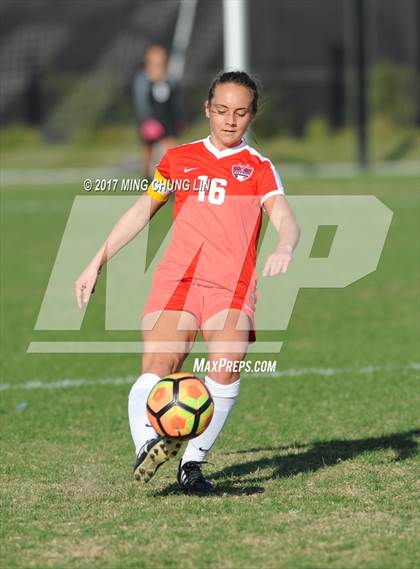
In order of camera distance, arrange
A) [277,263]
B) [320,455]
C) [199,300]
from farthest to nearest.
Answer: [320,455]
[199,300]
[277,263]

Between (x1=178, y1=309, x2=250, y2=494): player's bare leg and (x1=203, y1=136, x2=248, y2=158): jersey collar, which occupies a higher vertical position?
(x1=203, y1=136, x2=248, y2=158): jersey collar

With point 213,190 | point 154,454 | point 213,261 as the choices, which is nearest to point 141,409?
point 154,454

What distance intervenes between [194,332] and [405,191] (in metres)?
16.7

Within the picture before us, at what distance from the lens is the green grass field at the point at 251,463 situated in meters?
4.87

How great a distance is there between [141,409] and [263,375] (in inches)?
127

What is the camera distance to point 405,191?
2206 cm

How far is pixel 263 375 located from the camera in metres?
8.93

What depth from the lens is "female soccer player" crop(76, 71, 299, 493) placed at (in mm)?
5820

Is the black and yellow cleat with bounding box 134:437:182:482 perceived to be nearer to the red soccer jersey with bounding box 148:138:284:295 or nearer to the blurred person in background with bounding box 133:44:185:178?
the red soccer jersey with bounding box 148:138:284:295

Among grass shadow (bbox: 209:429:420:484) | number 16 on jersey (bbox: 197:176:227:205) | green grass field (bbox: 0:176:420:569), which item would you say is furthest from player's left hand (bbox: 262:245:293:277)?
grass shadow (bbox: 209:429:420:484)

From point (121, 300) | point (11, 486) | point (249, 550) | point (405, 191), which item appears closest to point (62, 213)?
point (405, 191)

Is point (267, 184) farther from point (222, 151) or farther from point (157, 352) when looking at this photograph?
point (157, 352)

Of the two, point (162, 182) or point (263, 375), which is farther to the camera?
point (263, 375)

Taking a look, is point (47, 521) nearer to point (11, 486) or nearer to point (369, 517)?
point (11, 486)
